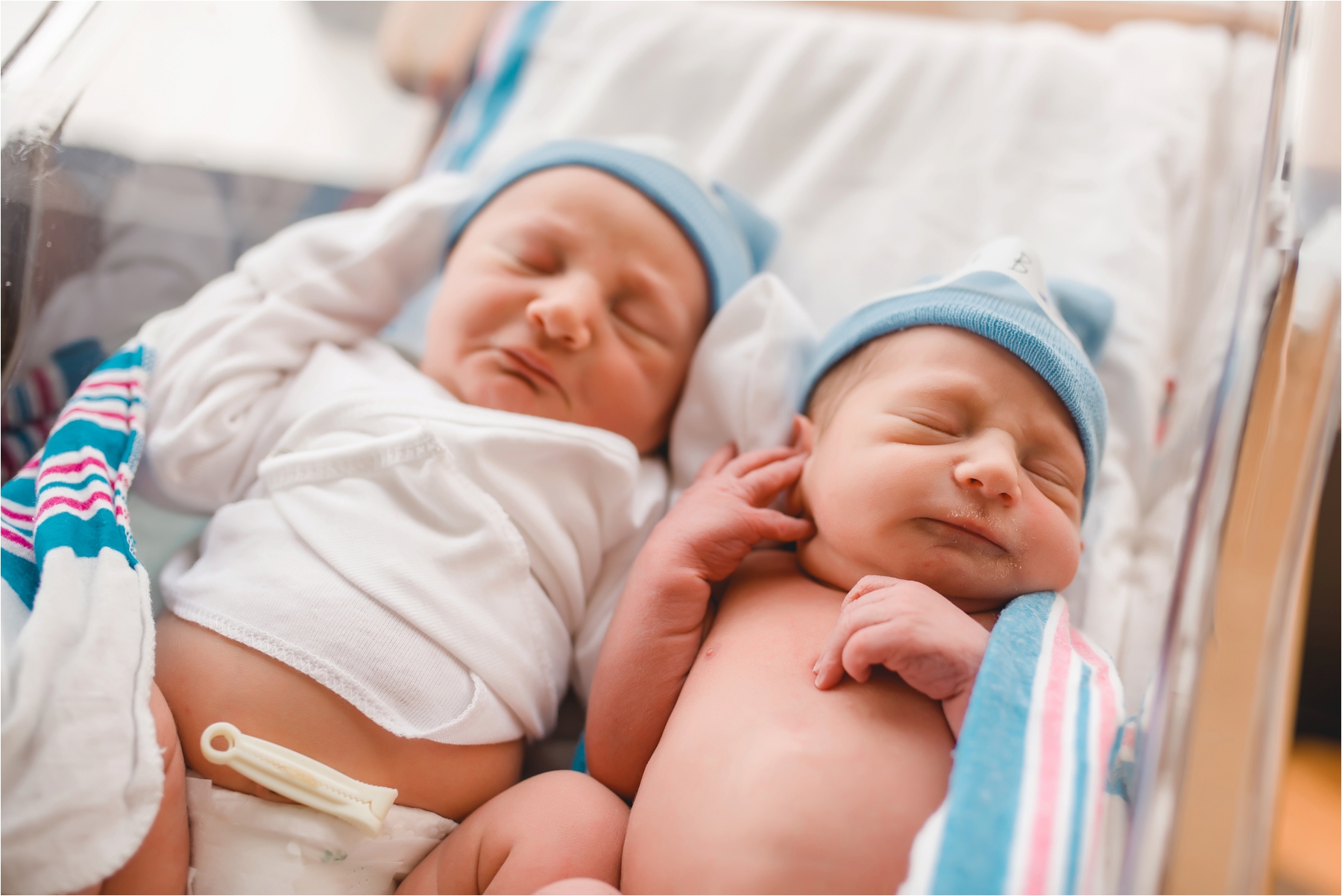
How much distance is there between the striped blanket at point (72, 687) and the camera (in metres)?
0.68

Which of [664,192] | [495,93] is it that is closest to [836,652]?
[664,192]

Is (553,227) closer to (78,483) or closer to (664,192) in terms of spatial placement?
(664,192)

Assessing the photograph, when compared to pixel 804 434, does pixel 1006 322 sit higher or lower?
higher

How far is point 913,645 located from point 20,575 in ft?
2.52

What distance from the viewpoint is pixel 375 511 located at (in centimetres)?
91

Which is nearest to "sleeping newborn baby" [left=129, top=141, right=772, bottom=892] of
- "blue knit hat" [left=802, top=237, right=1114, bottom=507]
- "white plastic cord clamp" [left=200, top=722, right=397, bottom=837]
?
"white plastic cord clamp" [left=200, top=722, right=397, bottom=837]

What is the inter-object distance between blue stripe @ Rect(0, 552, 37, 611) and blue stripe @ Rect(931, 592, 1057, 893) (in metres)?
0.77

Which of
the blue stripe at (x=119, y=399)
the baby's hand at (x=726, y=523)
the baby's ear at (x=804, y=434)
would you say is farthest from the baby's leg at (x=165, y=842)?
the baby's ear at (x=804, y=434)

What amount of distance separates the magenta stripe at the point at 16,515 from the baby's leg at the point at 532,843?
49 centimetres

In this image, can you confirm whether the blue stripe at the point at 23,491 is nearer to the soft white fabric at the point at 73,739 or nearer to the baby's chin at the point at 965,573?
the soft white fabric at the point at 73,739

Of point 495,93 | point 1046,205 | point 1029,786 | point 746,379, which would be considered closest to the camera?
point 1029,786

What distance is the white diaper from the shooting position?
0.79 metres

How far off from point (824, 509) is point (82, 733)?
650 millimetres

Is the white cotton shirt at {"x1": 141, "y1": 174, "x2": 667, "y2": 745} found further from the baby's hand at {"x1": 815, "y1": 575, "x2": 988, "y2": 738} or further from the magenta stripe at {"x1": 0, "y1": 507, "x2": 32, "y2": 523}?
the baby's hand at {"x1": 815, "y1": 575, "x2": 988, "y2": 738}
